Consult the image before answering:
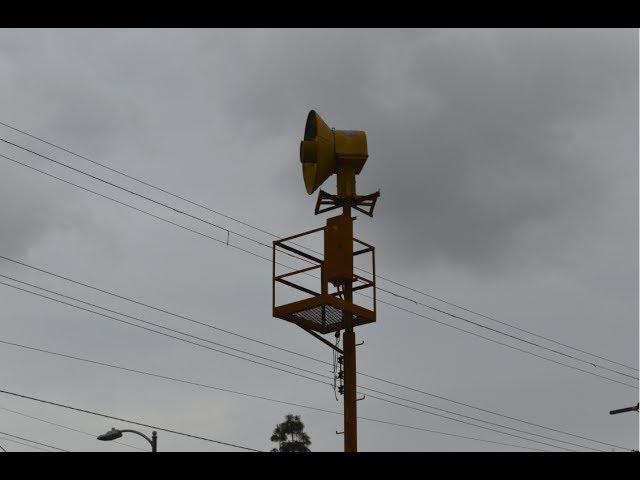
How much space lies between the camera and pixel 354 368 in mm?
24062

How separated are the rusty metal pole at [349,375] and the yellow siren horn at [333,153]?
209cm

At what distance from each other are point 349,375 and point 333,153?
554 cm

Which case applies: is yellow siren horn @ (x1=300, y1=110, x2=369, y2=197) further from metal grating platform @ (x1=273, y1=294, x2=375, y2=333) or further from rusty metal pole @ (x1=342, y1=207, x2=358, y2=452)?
metal grating platform @ (x1=273, y1=294, x2=375, y2=333)

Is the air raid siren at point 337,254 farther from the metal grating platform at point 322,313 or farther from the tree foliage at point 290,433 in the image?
the tree foliage at point 290,433

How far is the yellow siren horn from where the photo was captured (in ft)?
83.0

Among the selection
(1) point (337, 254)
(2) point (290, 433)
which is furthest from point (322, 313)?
(2) point (290, 433)

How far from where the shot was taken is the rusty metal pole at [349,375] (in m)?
23.4

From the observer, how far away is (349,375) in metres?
24.0

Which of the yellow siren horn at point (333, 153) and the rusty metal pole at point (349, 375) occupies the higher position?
the yellow siren horn at point (333, 153)

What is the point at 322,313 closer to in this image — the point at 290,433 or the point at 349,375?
the point at 349,375

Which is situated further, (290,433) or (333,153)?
(290,433)

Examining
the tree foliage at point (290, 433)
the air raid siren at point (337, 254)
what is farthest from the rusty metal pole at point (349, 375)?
the tree foliage at point (290, 433)
